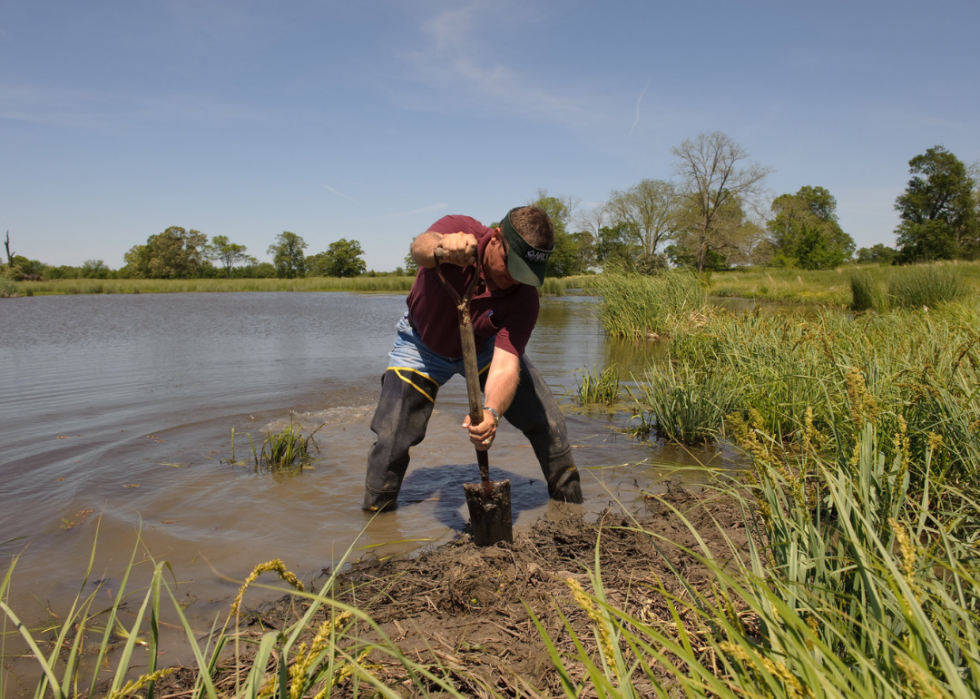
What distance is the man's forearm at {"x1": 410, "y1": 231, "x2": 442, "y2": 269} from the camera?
9.64 feet

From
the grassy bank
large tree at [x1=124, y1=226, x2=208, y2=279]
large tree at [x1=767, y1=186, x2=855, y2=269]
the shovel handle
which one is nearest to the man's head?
the shovel handle

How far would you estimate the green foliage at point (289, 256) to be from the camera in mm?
99812

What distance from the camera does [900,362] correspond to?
3.86 m

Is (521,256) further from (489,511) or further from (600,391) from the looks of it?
(600,391)

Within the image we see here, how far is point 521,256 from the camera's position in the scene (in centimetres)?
289

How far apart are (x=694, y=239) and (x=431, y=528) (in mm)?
46690

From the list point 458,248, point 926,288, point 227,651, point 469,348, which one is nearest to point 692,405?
point 469,348

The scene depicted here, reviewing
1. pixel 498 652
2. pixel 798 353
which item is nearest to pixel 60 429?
pixel 498 652

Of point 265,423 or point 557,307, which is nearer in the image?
→ point 265,423

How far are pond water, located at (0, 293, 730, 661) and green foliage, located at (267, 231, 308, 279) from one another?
9504cm

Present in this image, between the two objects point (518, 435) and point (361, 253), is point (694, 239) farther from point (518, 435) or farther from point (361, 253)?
point (361, 253)

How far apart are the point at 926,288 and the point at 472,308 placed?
14.5 metres

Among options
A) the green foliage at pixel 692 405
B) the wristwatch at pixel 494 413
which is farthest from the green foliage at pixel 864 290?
the wristwatch at pixel 494 413

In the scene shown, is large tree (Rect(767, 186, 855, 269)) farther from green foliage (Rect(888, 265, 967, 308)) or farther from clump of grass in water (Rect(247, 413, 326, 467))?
clump of grass in water (Rect(247, 413, 326, 467))
